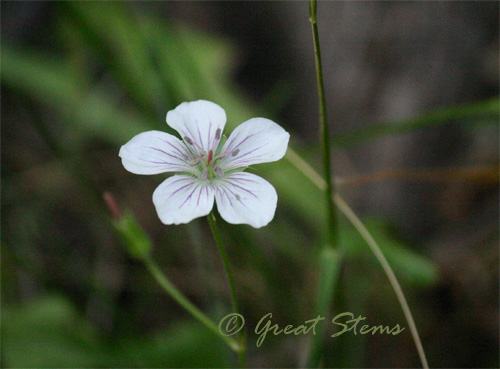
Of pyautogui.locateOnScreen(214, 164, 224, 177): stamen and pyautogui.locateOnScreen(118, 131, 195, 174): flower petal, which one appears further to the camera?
pyautogui.locateOnScreen(214, 164, 224, 177): stamen

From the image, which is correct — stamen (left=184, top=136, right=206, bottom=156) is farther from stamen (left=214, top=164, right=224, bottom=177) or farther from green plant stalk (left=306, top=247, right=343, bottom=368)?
green plant stalk (left=306, top=247, right=343, bottom=368)

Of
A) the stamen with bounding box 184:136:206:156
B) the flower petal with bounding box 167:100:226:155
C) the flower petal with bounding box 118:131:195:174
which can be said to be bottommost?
the flower petal with bounding box 118:131:195:174

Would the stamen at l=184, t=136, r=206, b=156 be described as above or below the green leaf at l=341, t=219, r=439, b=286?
below

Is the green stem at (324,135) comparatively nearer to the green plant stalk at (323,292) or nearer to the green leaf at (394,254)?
the green plant stalk at (323,292)

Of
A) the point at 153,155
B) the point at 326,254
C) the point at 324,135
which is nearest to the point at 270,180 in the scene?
the point at 326,254

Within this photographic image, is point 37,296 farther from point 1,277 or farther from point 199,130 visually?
point 199,130

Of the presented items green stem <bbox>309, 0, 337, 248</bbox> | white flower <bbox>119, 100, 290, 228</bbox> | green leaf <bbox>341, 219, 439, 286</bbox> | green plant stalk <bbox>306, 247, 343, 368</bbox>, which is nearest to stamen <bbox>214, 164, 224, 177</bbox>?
white flower <bbox>119, 100, 290, 228</bbox>

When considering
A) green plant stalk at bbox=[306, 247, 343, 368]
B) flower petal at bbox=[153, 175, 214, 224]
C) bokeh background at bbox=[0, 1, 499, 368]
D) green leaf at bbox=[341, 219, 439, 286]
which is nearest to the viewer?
flower petal at bbox=[153, 175, 214, 224]

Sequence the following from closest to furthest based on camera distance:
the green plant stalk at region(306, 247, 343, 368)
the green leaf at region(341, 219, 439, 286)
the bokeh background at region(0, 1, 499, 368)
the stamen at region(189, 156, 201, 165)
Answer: the stamen at region(189, 156, 201, 165) → the green plant stalk at region(306, 247, 343, 368) → the green leaf at region(341, 219, 439, 286) → the bokeh background at region(0, 1, 499, 368)
